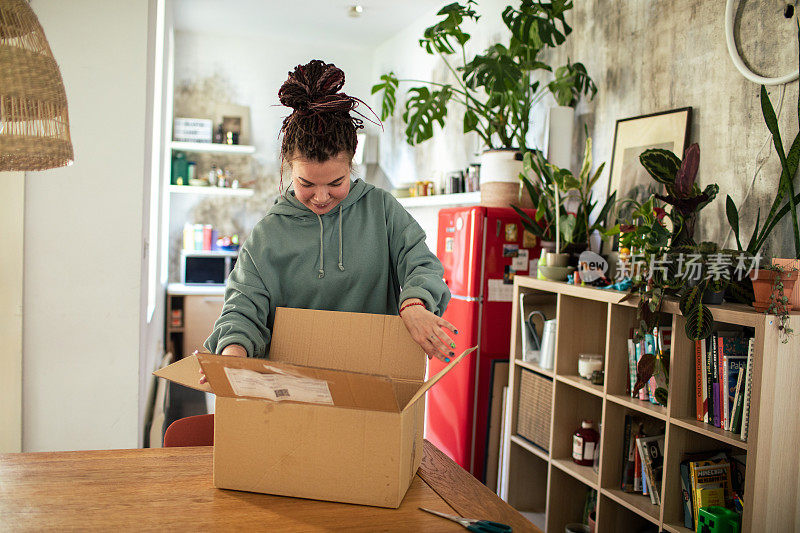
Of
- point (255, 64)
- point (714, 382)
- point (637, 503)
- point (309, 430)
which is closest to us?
point (309, 430)

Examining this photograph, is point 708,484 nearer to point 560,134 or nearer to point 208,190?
point 560,134

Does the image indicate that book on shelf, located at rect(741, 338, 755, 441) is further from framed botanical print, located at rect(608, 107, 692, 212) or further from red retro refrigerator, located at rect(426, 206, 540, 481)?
red retro refrigerator, located at rect(426, 206, 540, 481)

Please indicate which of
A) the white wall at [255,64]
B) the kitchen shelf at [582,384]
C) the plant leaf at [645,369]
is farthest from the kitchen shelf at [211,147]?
the plant leaf at [645,369]

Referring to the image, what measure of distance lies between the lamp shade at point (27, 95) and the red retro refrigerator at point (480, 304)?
8.13 feet

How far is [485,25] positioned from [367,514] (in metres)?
3.87

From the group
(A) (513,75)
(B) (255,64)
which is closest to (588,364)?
(A) (513,75)

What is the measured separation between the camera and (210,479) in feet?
3.88

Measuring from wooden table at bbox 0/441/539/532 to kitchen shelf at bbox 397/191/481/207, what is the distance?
2966 mm

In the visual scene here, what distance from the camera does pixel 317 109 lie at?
1.42 metres

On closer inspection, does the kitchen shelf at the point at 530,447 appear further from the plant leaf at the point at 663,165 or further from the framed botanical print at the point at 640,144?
the plant leaf at the point at 663,165

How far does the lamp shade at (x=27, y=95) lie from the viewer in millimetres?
937

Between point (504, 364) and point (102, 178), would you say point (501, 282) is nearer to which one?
point (504, 364)

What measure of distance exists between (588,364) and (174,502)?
1991 millimetres

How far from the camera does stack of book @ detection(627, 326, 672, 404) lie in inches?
91.0
